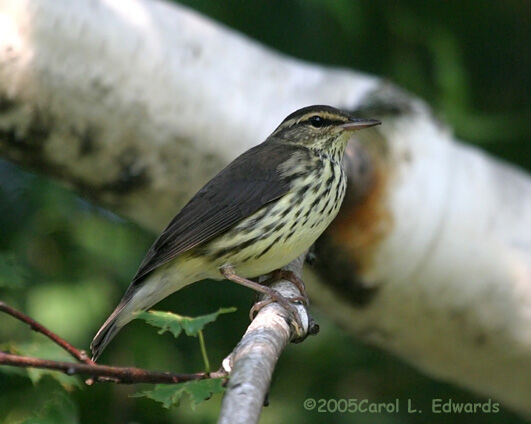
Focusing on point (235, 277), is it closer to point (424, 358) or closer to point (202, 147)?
point (202, 147)

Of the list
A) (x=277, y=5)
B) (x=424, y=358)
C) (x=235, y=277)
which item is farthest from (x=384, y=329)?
(x=277, y=5)

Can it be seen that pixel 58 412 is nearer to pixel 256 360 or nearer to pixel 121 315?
pixel 121 315

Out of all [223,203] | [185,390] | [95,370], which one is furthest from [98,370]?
[223,203]

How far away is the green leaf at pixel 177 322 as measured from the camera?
2525mm

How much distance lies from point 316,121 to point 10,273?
1500 mm

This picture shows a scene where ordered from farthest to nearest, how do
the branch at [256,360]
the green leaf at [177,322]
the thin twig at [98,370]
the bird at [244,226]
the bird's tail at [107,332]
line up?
the bird at [244,226] → the bird's tail at [107,332] → the green leaf at [177,322] → the thin twig at [98,370] → the branch at [256,360]

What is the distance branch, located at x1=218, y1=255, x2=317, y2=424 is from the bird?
1.84 feet

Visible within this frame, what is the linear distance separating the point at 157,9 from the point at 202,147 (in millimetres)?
636

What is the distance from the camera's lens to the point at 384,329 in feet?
14.8

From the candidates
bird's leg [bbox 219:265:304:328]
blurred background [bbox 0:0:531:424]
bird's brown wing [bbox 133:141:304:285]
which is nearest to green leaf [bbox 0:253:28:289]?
bird's brown wing [bbox 133:141:304:285]

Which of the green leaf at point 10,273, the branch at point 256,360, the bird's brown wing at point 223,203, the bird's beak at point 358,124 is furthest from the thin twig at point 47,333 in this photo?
the bird's beak at point 358,124

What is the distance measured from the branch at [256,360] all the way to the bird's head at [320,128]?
1.07m

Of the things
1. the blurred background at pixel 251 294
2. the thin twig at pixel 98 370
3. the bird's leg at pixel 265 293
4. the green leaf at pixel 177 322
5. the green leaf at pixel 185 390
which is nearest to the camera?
the thin twig at pixel 98 370

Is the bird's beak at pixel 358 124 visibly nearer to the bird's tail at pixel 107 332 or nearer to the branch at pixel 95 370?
the bird's tail at pixel 107 332
